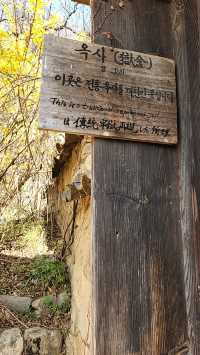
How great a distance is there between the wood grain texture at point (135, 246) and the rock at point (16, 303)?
3.16 m

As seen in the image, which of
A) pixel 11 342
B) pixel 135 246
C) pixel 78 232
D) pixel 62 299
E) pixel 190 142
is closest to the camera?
pixel 135 246

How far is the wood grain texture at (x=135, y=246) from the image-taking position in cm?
117

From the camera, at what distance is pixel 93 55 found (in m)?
1.35

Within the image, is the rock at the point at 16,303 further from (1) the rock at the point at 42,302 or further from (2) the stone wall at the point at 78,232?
→ (2) the stone wall at the point at 78,232

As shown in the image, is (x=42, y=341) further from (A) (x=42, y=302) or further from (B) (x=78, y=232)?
(B) (x=78, y=232)

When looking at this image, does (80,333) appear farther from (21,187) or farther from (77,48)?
(77,48)

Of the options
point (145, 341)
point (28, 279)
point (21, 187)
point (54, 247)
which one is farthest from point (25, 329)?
point (145, 341)

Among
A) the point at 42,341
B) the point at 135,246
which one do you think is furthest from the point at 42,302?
the point at 135,246

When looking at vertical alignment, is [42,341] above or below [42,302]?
below

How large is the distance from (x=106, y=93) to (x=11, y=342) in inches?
124

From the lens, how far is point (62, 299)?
4062mm

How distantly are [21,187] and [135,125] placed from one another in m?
3.51

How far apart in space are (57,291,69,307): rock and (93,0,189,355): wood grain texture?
301 cm

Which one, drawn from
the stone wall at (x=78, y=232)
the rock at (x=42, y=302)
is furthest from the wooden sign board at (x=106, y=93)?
the rock at (x=42, y=302)
